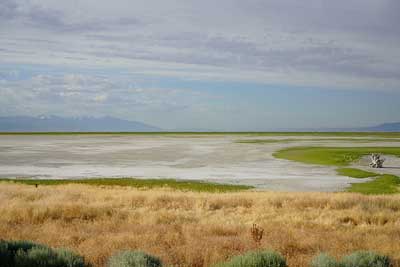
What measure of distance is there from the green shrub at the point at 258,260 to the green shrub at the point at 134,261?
4.77 ft

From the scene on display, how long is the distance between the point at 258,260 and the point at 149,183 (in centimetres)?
2642

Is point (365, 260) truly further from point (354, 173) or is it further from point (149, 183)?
point (354, 173)

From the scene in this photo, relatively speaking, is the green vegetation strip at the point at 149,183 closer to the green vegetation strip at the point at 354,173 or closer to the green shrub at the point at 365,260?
the green vegetation strip at the point at 354,173

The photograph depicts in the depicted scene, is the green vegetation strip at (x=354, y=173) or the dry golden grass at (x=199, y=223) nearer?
the dry golden grass at (x=199, y=223)

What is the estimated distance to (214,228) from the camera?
16328 mm

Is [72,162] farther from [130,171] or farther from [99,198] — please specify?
[99,198]

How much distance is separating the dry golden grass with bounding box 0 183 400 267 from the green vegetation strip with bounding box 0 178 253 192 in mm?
6513

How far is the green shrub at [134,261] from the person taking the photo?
370 inches

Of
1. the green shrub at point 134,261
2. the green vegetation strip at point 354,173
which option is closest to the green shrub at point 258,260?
the green shrub at point 134,261

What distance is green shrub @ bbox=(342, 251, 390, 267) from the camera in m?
10.0

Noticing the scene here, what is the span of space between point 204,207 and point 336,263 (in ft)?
43.3

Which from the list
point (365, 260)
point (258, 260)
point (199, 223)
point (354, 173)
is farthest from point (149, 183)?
point (365, 260)

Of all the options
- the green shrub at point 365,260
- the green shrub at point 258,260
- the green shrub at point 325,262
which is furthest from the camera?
the green shrub at point 365,260

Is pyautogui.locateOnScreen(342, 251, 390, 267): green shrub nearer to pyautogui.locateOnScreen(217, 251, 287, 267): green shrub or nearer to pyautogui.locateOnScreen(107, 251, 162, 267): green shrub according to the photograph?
pyautogui.locateOnScreen(217, 251, 287, 267): green shrub
